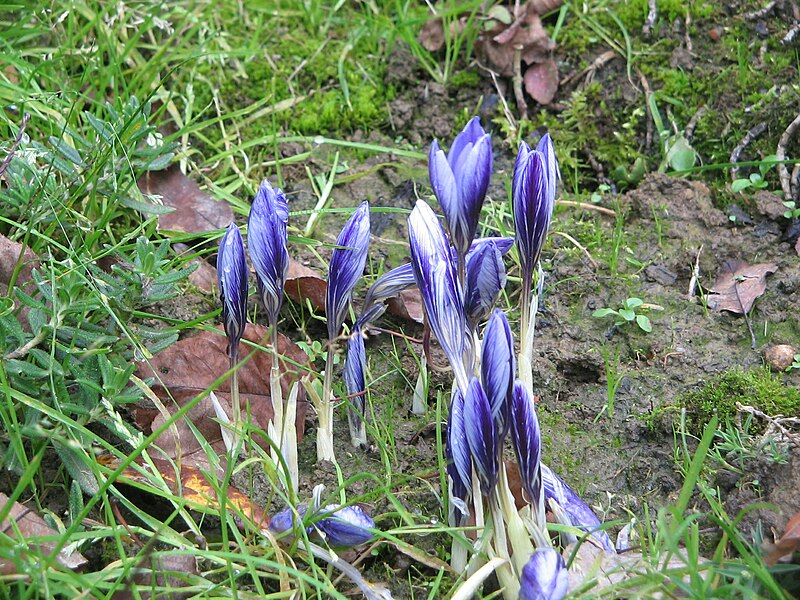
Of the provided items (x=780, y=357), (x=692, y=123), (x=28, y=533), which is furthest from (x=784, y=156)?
(x=28, y=533)

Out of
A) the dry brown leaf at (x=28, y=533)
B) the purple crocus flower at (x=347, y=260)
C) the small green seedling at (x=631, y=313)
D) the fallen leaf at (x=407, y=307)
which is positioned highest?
the purple crocus flower at (x=347, y=260)

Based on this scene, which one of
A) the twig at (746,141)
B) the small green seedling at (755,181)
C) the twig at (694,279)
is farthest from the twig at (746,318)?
the twig at (746,141)

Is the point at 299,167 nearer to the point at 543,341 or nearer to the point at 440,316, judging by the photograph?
the point at 543,341

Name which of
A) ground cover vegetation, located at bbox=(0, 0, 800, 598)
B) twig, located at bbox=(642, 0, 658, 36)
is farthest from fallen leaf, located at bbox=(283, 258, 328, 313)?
twig, located at bbox=(642, 0, 658, 36)

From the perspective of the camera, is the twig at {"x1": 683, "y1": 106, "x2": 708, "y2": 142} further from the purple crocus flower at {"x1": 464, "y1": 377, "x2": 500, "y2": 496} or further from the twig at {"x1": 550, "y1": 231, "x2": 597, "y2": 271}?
the purple crocus flower at {"x1": 464, "y1": 377, "x2": 500, "y2": 496}

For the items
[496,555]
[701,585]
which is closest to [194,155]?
[496,555]

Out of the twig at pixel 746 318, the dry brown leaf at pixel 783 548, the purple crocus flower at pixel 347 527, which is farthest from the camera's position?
the twig at pixel 746 318

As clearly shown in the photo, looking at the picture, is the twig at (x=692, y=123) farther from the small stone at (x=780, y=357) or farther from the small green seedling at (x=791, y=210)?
the small stone at (x=780, y=357)
